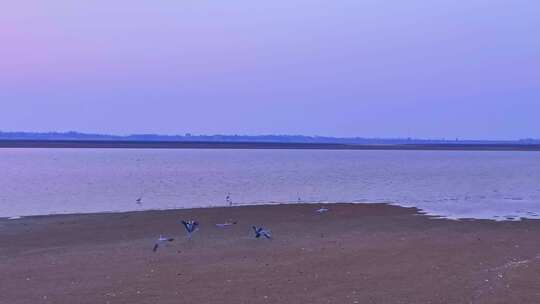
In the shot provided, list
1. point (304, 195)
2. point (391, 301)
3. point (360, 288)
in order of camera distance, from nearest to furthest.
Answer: point (391, 301), point (360, 288), point (304, 195)

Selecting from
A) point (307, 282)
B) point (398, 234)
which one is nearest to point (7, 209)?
point (398, 234)

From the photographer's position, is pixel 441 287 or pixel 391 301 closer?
pixel 391 301

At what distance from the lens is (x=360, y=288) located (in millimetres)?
12953

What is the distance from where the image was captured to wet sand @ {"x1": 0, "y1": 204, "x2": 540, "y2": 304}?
41.2ft

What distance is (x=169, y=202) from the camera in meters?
41.3

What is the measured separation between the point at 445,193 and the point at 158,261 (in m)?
34.8

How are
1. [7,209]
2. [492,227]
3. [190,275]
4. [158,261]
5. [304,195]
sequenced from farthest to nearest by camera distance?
[304,195]
[7,209]
[492,227]
[158,261]
[190,275]

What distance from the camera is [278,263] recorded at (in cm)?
1617

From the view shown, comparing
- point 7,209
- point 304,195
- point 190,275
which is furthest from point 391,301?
point 304,195

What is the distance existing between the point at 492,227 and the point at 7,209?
2405cm

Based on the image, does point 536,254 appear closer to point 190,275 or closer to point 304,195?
point 190,275

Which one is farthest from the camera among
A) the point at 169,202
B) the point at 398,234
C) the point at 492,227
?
the point at 169,202

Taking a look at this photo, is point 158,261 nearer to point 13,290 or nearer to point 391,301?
point 13,290

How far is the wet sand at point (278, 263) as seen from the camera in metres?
12.6
